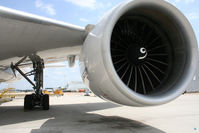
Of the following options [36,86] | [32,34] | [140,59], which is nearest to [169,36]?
[140,59]

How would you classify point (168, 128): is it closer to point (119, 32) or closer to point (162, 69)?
point (162, 69)

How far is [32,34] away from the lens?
4.18 m

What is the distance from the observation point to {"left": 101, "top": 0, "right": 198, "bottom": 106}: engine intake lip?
2676mm

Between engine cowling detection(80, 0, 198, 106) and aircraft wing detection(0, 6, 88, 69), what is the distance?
1035 mm

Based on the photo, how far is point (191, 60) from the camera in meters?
3.20

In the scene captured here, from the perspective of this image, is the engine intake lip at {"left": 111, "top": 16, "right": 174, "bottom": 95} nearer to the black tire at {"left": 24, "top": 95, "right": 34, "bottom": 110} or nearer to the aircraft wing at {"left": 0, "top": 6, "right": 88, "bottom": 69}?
the aircraft wing at {"left": 0, "top": 6, "right": 88, "bottom": 69}

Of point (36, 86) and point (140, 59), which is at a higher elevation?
point (140, 59)

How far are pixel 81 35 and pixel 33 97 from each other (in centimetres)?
356

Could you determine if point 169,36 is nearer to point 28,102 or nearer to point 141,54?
point 141,54

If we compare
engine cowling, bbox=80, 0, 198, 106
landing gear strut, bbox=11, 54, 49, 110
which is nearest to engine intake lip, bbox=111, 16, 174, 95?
engine cowling, bbox=80, 0, 198, 106

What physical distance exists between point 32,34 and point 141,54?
258 cm

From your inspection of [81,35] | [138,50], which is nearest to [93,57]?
[138,50]

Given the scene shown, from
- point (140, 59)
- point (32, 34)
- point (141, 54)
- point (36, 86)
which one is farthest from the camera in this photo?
point (36, 86)

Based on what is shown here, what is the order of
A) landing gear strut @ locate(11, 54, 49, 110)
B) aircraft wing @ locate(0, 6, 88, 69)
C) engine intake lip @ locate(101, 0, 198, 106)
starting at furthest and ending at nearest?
1. landing gear strut @ locate(11, 54, 49, 110)
2. aircraft wing @ locate(0, 6, 88, 69)
3. engine intake lip @ locate(101, 0, 198, 106)
